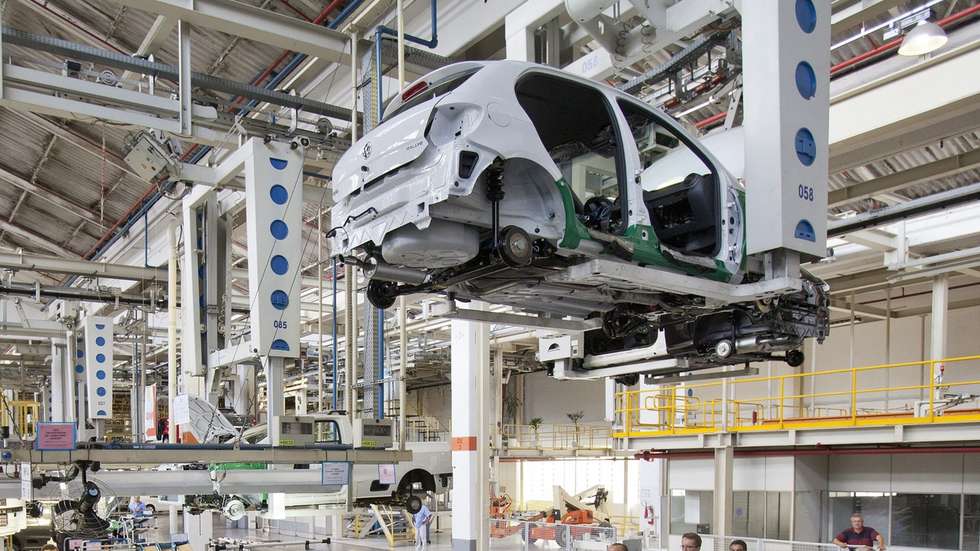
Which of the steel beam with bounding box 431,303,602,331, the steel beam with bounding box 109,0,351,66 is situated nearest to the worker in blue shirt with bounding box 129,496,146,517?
the steel beam with bounding box 109,0,351,66

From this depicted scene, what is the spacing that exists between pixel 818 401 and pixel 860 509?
9.55 meters

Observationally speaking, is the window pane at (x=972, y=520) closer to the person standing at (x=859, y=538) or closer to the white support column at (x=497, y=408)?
the person standing at (x=859, y=538)

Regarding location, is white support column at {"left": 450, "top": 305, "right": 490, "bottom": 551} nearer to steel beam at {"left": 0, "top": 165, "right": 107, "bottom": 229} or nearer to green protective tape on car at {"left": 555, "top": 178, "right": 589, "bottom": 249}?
green protective tape on car at {"left": 555, "top": 178, "right": 589, "bottom": 249}

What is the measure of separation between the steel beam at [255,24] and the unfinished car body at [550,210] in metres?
4.54

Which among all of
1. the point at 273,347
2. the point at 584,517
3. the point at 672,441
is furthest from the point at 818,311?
the point at 584,517

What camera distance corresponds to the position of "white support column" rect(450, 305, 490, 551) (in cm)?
1159

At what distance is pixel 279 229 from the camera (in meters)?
8.66

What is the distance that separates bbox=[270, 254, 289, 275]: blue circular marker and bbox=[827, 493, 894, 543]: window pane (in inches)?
430

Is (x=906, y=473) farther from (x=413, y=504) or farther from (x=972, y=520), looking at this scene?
(x=413, y=504)

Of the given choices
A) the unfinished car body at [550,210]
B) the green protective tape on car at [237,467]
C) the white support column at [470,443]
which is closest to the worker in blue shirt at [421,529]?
the white support column at [470,443]

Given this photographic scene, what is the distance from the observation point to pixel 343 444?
7.91 meters

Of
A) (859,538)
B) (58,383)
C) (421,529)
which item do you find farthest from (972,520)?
(58,383)

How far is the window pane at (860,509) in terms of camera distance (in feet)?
47.9

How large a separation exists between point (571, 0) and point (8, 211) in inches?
677
